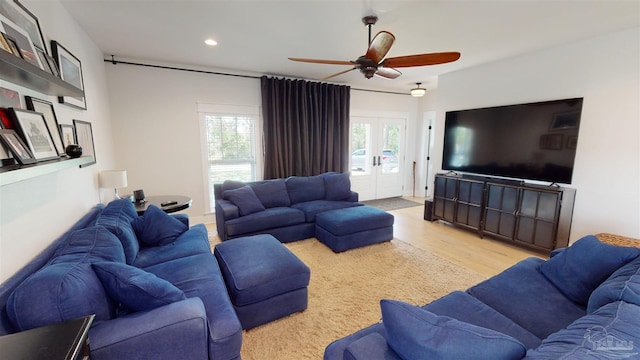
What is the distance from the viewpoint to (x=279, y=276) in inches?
84.4

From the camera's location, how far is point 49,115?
1.94 meters

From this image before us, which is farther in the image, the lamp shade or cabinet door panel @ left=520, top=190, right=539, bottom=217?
cabinet door panel @ left=520, top=190, right=539, bottom=217

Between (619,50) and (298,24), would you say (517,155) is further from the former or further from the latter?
(298,24)

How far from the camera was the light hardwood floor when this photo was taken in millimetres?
3297

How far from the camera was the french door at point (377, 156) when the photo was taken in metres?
6.13

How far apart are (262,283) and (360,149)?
4.63 m

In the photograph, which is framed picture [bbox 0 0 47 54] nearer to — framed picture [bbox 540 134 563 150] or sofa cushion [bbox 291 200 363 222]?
sofa cushion [bbox 291 200 363 222]

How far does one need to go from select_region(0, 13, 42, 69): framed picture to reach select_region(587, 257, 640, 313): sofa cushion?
3.37m

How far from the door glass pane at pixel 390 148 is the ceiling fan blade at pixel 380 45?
4.05 meters

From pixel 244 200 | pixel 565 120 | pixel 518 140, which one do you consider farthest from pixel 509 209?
pixel 244 200

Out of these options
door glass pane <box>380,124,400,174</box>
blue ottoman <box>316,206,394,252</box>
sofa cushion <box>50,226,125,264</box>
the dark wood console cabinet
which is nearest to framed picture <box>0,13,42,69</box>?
sofa cushion <box>50,226,125,264</box>

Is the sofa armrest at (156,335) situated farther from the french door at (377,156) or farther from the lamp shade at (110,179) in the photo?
the french door at (377,156)

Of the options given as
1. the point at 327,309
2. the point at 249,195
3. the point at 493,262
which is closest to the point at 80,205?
the point at 249,195

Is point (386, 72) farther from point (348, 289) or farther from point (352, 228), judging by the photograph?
point (348, 289)
